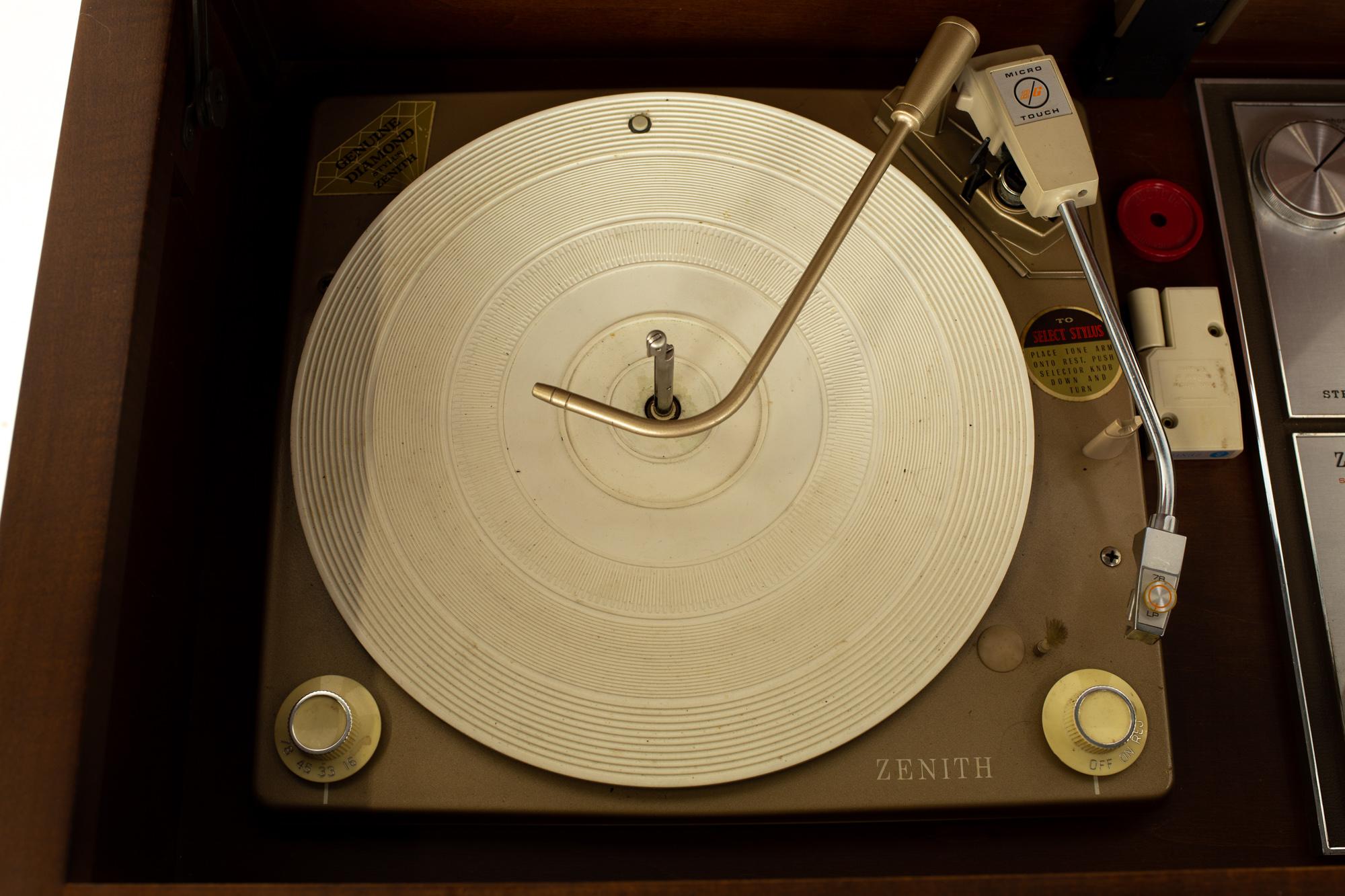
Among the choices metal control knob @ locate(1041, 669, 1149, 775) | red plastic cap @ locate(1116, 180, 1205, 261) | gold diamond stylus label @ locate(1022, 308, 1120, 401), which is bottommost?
metal control knob @ locate(1041, 669, 1149, 775)

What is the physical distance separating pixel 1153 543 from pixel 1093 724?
0.16 metres

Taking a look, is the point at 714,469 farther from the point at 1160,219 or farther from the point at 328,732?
the point at 1160,219

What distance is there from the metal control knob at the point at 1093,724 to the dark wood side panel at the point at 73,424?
2.36 feet

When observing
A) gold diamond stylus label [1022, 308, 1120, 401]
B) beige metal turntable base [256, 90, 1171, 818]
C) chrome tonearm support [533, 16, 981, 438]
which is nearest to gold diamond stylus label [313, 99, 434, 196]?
beige metal turntable base [256, 90, 1171, 818]

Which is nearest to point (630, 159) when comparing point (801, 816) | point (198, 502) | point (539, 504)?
point (539, 504)

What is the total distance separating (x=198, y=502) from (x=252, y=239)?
29cm

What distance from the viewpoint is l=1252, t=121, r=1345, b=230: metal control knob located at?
1041 mm

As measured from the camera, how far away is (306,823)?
32.7 inches

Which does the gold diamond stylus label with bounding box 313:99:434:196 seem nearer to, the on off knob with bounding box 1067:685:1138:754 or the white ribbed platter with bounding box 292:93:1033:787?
the white ribbed platter with bounding box 292:93:1033:787

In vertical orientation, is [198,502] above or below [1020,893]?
above

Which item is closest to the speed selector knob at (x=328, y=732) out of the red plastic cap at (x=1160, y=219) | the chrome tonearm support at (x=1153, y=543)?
the chrome tonearm support at (x=1153, y=543)

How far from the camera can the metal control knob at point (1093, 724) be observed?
81 centimetres

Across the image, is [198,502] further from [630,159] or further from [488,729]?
[630,159]

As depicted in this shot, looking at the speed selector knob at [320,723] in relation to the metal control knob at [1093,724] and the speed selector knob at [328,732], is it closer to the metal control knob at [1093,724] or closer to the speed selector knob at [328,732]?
the speed selector knob at [328,732]
